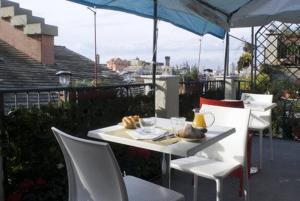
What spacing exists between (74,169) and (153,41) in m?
2.56

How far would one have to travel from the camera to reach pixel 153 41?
4047mm

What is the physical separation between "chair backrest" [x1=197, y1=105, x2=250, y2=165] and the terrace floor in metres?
0.62

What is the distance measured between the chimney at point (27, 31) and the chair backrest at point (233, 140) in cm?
735

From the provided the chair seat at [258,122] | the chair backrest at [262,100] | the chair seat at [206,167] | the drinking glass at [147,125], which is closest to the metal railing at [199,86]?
the chair backrest at [262,100]

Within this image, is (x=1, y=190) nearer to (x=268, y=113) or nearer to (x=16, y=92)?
(x=16, y=92)

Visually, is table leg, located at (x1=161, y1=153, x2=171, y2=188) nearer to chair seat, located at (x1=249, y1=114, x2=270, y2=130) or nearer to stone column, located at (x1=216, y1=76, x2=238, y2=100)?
chair seat, located at (x1=249, y1=114, x2=270, y2=130)

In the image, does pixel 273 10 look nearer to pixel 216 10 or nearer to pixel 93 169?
pixel 216 10

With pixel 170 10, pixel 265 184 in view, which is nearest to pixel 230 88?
pixel 170 10

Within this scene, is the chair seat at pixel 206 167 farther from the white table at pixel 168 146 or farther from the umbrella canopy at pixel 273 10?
the umbrella canopy at pixel 273 10

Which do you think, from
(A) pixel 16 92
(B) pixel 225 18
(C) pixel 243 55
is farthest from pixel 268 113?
(C) pixel 243 55

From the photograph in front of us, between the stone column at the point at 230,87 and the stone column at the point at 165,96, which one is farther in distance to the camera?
the stone column at the point at 230,87

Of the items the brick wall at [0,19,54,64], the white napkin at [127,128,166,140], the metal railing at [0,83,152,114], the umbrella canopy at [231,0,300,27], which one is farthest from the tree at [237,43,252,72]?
the white napkin at [127,128,166,140]

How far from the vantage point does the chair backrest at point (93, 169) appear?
149cm

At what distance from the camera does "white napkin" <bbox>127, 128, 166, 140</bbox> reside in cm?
215
